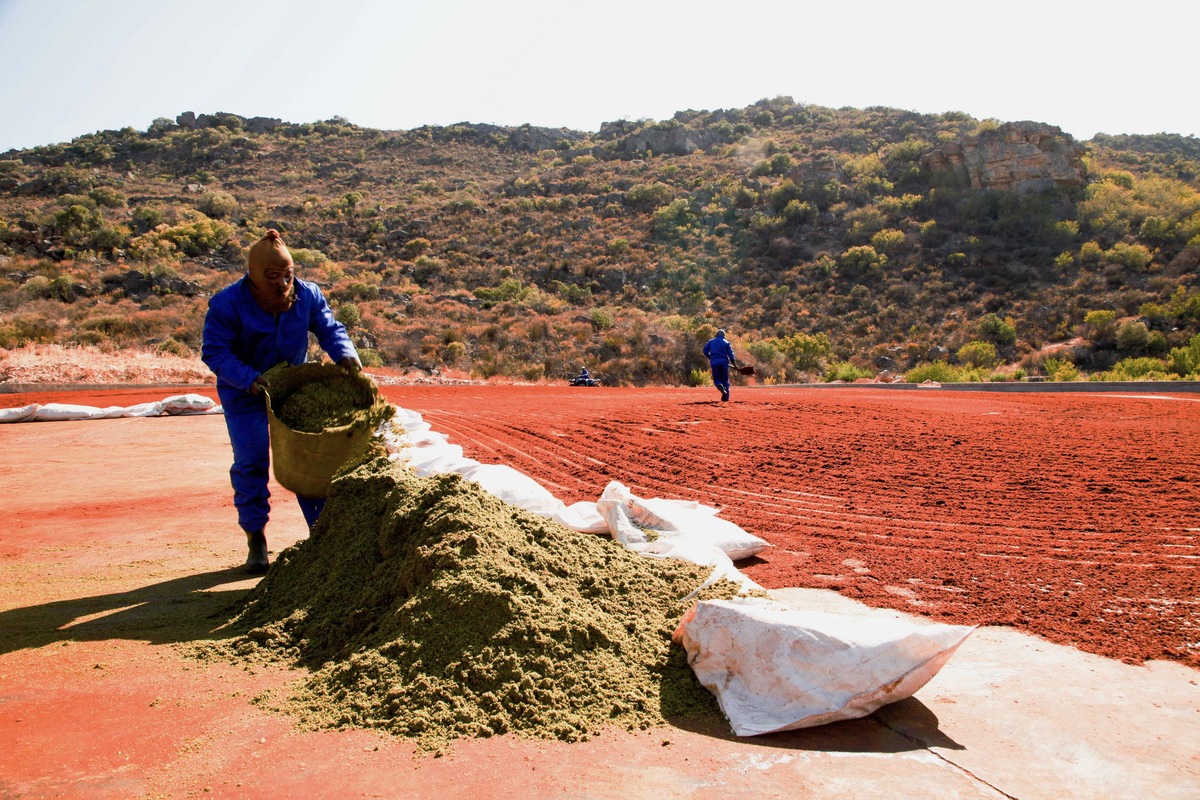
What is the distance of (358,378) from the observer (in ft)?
15.1

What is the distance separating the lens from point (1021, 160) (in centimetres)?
4200

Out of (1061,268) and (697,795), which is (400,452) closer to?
(697,795)

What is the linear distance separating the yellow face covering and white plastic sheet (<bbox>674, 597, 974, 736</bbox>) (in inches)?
124

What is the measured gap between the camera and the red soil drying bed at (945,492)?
11.9 ft

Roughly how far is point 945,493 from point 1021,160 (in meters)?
42.7

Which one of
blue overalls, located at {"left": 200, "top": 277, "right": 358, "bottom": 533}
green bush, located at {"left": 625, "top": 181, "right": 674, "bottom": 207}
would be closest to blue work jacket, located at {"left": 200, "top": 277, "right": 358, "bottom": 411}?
blue overalls, located at {"left": 200, "top": 277, "right": 358, "bottom": 533}

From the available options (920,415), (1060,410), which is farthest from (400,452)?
(1060,410)

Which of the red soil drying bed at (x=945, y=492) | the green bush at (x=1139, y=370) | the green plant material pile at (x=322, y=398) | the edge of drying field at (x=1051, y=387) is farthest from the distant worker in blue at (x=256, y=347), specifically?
the green bush at (x=1139, y=370)

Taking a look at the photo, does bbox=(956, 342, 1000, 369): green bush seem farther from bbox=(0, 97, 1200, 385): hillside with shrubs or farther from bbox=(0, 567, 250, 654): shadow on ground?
bbox=(0, 567, 250, 654): shadow on ground

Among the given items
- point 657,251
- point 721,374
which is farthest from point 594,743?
point 657,251

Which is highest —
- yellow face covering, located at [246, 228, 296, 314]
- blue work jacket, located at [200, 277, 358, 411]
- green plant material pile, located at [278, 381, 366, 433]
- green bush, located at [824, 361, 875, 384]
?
yellow face covering, located at [246, 228, 296, 314]

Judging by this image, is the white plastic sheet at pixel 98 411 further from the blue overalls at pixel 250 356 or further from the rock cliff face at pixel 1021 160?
the rock cliff face at pixel 1021 160

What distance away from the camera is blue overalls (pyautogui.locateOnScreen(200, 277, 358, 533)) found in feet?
14.5

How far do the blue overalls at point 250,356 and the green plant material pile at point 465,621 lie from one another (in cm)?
72
